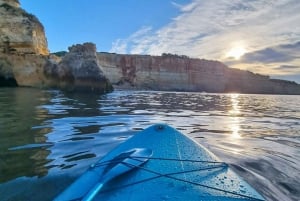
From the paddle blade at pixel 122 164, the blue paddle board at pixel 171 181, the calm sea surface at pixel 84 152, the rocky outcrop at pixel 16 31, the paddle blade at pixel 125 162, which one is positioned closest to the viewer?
the blue paddle board at pixel 171 181

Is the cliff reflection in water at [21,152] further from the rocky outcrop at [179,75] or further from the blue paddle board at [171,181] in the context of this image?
the rocky outcrop at [179,75]

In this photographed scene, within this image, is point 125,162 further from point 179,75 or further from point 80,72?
point 179,75

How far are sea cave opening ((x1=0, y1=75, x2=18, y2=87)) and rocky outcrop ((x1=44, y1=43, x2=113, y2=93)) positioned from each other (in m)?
3.73

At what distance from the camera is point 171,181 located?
204 centimetres

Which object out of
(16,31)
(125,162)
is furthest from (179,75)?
(125,162)

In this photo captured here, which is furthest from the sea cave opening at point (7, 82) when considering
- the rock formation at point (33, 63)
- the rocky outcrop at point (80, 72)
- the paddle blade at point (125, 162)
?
the paddle blade at point (125, 162)

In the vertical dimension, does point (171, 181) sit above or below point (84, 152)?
above

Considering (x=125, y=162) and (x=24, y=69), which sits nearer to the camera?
(x=125, y=162)

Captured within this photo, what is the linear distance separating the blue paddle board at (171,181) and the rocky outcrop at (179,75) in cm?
6093

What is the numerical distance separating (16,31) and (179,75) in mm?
52043

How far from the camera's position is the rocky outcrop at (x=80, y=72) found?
2400 cm

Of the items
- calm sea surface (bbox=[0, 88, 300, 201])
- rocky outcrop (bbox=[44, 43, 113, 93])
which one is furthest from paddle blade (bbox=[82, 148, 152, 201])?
rocky outcrop (bbox=[44, 43, 113, 93])

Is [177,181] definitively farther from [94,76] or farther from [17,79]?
[17,79]

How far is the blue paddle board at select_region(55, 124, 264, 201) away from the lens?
5.99 feet
